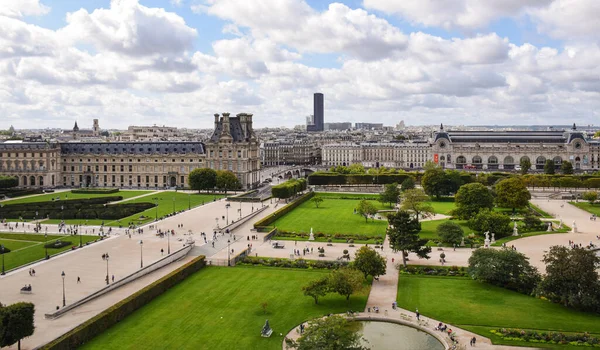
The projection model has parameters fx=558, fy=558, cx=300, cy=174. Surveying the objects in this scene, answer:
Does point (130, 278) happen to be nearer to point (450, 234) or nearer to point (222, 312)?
point (222, 312)

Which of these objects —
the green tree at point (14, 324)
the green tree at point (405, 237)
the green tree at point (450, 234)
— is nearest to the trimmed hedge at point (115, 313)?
the green tree at point (14, 324)

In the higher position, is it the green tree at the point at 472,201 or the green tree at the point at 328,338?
the green tree at the point at 472,201

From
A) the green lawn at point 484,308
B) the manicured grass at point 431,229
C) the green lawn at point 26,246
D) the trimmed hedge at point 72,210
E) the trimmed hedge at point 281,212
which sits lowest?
the green lawn at point 484,308

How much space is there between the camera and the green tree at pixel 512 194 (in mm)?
84438

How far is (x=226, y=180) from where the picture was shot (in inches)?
4205

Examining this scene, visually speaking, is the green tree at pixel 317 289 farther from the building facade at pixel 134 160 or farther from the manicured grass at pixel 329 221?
the building facade at pixel 134 160

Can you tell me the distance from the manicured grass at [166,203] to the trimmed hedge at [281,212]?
50.5 ft

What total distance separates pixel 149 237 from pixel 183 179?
57514mm

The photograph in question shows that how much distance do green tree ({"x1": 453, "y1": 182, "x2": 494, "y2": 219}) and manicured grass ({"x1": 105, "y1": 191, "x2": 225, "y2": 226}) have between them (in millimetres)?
41660

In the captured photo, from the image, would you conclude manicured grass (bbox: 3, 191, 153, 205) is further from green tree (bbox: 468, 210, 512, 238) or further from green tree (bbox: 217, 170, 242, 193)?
green tree (bbox: 468, 210, 512, 238)

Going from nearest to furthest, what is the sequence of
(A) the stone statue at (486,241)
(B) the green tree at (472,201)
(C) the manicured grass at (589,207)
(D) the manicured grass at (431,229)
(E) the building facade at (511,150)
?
(A) the stone statue at (486,241) < (D) the manicured grass at (431,229) < (B) the green tree at (472,201) < (C) the manicured grass at (589,207) < (E) the building facade at (511,150)

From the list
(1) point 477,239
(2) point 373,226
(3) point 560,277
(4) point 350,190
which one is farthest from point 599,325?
(4) point 350,190

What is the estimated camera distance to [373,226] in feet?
245

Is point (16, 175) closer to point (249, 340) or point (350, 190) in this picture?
point (350, 190)
